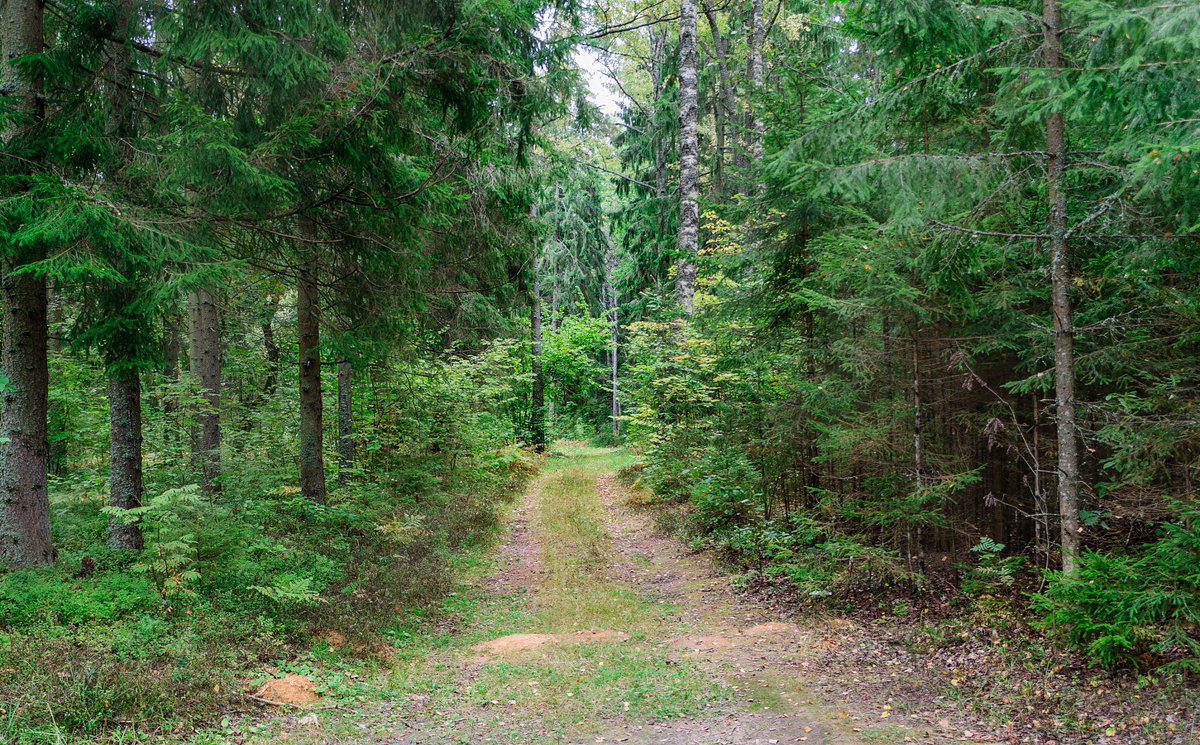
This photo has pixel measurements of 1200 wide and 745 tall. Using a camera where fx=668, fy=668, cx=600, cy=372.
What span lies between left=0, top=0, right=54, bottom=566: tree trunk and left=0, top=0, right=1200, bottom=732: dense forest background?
0.03 meters

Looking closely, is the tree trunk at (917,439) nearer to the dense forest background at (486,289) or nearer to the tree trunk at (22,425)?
the dense forest background at (486,289)

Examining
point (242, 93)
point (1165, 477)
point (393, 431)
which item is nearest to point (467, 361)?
point (393, 431)

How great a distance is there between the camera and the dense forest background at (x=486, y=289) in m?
5.43

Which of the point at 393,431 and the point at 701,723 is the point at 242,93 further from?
the point at 701,723

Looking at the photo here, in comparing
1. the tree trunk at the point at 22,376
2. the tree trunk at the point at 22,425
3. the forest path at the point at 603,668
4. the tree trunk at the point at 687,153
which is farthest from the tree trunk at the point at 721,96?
the tree trunk at the point at 22,425

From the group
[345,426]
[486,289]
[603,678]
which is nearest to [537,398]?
[345,426]

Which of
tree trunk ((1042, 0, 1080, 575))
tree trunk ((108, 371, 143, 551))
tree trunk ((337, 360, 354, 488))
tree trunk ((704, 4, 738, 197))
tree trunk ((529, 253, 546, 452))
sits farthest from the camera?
tree trunk ((529, 253, 546, 452))

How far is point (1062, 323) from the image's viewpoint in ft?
19.4

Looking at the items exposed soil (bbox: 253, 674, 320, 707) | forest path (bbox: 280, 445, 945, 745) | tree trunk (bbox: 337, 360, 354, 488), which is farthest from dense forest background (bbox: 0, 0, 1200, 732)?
tree trunk (bbox: 337, 360, 354, 488)

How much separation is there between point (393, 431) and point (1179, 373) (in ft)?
40.9

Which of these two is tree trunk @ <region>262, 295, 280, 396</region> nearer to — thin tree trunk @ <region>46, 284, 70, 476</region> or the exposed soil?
thin tree trunk @ <region>46, 284, 70, 476</region>

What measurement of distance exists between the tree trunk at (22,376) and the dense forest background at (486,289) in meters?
0.03

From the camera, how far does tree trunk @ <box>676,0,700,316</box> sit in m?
16.0

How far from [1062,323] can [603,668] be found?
212 inches
